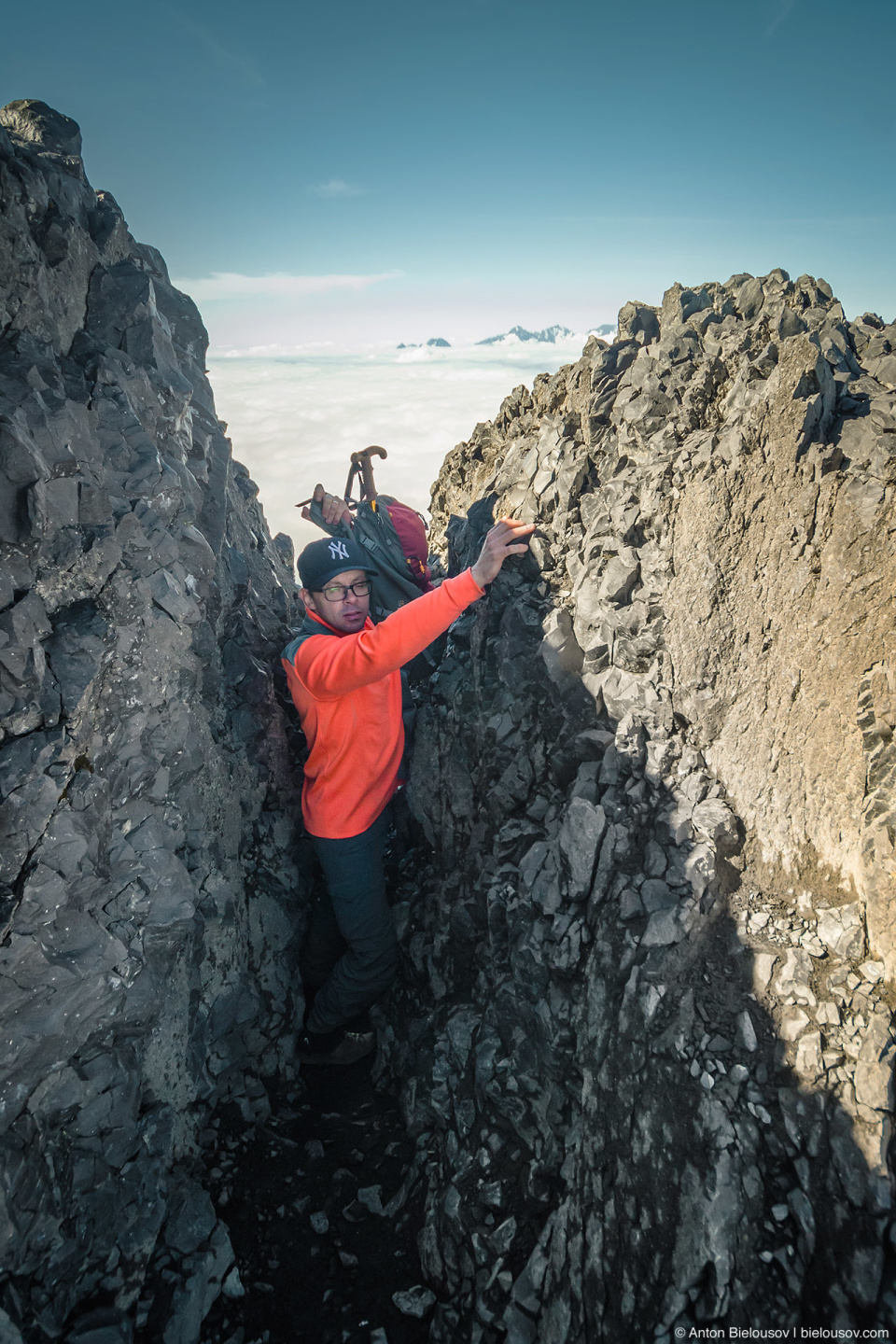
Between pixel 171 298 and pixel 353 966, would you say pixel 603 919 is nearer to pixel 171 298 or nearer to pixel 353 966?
pixel 353 966

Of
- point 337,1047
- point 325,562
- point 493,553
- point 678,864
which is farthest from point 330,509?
point 337,1047

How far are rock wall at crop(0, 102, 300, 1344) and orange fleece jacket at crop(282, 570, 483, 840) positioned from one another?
63cm

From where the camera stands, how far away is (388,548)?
5.95 m

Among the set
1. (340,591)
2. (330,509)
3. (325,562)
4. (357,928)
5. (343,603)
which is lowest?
(357,928)

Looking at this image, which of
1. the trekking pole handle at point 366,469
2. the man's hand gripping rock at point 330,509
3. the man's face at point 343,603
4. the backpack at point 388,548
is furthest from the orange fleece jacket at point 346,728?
the trekking pole handle at point 366,469

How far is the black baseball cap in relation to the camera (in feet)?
16.8

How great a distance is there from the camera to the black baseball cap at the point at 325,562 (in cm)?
511

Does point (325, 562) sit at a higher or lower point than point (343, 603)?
higher

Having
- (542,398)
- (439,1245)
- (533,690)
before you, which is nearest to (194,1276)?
(439,1245)

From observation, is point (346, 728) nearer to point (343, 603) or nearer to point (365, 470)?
point (343, 603)

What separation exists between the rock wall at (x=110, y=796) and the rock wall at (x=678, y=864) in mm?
1699

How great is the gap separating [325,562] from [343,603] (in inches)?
15.5

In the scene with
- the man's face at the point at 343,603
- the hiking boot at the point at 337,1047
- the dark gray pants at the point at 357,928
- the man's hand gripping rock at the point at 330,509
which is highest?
the man's hand gripping rock at the point at 330,509

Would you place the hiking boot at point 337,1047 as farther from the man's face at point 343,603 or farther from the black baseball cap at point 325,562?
the black baseball cap at point 325,562
